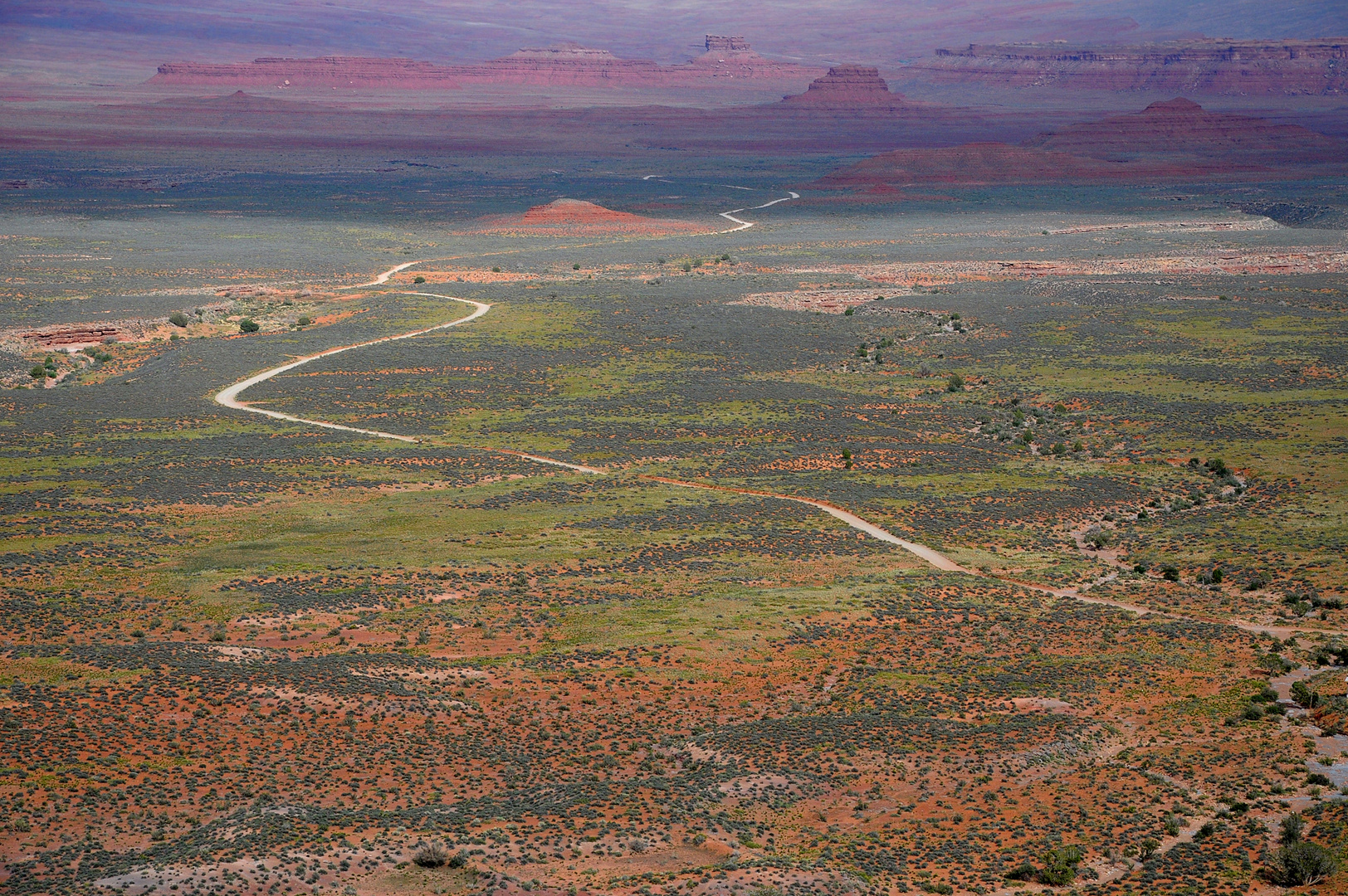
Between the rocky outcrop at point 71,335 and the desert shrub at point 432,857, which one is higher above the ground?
the rocky outcrop at point 71,335

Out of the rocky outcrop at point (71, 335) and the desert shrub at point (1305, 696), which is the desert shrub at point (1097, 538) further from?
the rocky outcrop at point (71, 335)

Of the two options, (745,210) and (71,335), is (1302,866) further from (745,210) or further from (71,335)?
(745,210)

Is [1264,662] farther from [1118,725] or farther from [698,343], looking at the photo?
[698,343]

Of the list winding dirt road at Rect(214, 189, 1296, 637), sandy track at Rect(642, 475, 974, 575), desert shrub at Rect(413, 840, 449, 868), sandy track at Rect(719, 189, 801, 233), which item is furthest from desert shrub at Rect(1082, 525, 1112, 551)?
sandy track at Rect(719, 189, 801, 233)

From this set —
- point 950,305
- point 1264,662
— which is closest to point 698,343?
point 950,305

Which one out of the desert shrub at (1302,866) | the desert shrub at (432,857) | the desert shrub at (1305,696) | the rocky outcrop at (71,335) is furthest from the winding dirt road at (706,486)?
the desert shrub at (432,857)

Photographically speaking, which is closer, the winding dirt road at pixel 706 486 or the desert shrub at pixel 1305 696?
the desert shrub at pixel 1305 696
